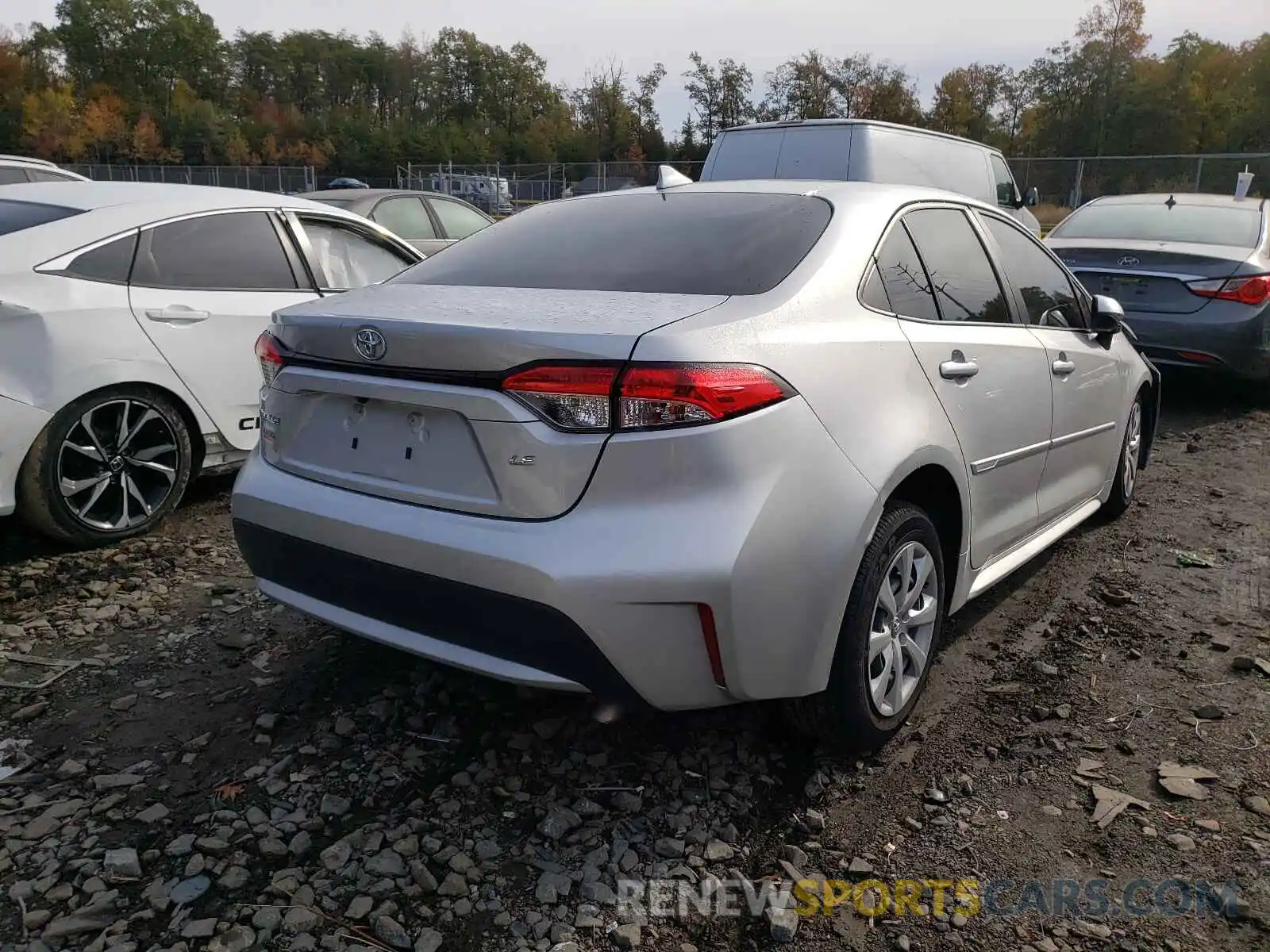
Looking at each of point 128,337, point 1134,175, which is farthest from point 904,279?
point 1134,175

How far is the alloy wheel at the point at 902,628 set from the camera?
2.73 m

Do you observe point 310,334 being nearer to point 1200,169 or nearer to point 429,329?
point 429,329

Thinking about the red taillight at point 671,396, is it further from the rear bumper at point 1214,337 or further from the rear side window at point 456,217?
the rear side window at point 456,217

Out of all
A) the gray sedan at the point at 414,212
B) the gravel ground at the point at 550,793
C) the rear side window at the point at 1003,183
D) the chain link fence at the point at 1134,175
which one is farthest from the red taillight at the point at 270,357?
the chain link fence at the point at 1134,175

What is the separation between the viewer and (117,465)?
429 cm

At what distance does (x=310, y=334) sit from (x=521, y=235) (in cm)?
92

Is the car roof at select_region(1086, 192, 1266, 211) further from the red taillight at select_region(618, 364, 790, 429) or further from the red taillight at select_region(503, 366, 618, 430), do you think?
the red taillight at select_region(503, 366, 618, 430)

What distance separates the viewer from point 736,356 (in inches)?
89.8

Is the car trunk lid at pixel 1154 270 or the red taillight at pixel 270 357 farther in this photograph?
the car trunk lid at pixel 1154 270

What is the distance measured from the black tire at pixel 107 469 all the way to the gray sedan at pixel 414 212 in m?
4.97

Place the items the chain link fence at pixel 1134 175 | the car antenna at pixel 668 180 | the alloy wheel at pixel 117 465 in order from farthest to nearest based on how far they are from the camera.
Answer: the chain link fence at pixel 1134 175
the alloy wheel at pixel 117 465
the car antenna at pixel 668 180

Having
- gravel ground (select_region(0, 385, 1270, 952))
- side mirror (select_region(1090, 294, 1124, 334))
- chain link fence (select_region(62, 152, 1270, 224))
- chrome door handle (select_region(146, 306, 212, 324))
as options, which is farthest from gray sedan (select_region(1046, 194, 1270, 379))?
chain link fence (select_region(62, 152, 1270, 224))

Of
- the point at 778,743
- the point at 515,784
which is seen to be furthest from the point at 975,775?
the point at 515,784

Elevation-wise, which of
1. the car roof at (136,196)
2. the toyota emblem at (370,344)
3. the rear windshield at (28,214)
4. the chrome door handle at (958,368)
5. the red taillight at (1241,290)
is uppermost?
the car roof at (136,196)
